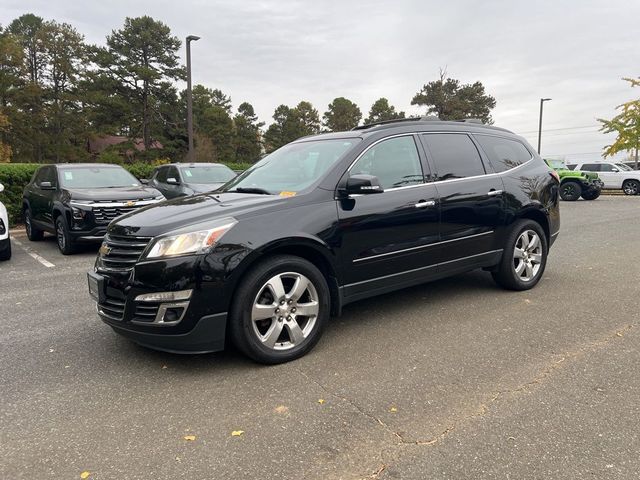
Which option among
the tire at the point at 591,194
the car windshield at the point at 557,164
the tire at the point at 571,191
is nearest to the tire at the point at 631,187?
the car windshield at the point at 557,164

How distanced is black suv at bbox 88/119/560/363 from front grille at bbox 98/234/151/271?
0.01m

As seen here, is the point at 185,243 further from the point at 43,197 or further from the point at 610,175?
the point at 610,175

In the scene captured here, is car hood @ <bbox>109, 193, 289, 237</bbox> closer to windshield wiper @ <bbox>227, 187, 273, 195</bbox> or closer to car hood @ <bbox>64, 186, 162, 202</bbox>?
windshield wiper @ <bbox>227, 187, 273, 195</bbox>

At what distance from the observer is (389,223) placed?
4.07 meters

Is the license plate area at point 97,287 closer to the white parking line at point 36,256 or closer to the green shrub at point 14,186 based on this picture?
the white parking line at point 36,256

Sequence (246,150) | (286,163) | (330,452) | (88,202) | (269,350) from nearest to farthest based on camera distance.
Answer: (330,452), (269,350), (286,163), (88,202), (246,150)

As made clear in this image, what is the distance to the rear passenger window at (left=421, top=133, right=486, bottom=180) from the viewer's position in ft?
15.0

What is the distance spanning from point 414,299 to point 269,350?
2122 millimetres

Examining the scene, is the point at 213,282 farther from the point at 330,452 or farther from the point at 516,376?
the point at 516,376

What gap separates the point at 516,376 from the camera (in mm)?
3271

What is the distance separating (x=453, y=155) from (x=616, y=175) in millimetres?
24442

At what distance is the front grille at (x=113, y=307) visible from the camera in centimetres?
340

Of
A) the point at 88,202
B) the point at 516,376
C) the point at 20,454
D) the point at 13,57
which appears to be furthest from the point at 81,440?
the point at 13,57

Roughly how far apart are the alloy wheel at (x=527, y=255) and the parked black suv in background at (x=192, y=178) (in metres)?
7.34
